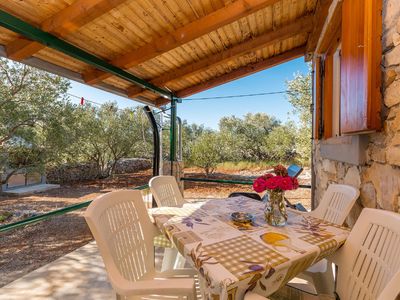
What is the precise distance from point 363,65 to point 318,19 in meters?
1.74

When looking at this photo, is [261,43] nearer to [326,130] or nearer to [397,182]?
[326,130]

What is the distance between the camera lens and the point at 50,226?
16.2 feet

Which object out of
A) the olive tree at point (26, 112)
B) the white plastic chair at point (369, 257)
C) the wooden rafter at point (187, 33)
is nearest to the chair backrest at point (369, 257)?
the white plastic chair at point (369, 257)

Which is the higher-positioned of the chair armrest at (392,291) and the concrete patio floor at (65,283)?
the chair armrest at (392,291)

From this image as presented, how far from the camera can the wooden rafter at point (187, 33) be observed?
7.28 ft

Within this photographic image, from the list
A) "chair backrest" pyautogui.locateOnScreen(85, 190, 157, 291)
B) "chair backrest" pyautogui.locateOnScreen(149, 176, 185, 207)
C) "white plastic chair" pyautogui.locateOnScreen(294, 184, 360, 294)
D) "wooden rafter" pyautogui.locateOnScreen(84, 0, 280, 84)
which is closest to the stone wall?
"white plastic chair" pyautogui.locateOnScreen(294, 184, 360, 294)

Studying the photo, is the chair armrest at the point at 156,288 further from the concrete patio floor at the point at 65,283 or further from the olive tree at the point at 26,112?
the olive tree at the point at 26,112

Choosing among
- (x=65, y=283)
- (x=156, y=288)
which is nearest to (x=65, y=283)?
(x=65, y=283)

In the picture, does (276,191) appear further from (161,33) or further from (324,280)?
(161,33)

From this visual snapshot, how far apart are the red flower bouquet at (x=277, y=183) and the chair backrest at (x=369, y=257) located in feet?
1.21

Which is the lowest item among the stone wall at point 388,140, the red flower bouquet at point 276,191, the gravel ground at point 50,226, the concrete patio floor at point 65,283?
the gravel ground at point 50,226

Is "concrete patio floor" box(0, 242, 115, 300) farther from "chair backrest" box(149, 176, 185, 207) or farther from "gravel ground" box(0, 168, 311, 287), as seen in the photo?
"chair backrest" box(149, 176, 185, 207)

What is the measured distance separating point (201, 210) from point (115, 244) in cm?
64

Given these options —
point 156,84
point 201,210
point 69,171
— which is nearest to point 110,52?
point 156,84
